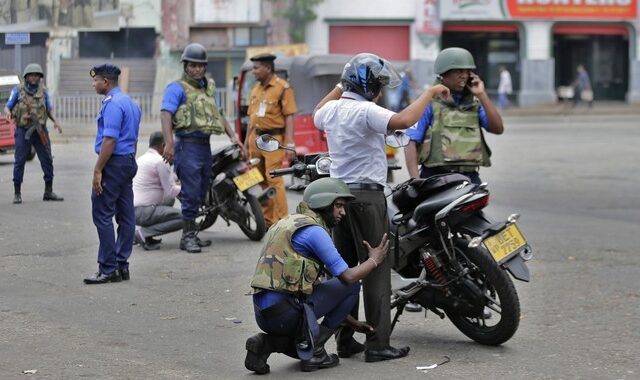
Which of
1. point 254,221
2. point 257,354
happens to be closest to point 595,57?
point 254,221

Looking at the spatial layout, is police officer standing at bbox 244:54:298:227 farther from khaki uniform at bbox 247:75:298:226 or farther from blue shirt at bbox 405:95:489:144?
blue shirt at bbox 405:95:489:144

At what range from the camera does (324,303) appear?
22.2 ft

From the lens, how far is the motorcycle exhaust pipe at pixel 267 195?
38.9 feet

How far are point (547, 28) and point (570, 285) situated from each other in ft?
118

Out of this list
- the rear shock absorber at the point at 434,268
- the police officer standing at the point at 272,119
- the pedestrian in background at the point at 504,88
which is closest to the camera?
the rear shock absorber at the point at 434,268

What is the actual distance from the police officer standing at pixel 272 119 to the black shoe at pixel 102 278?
9.00 feet

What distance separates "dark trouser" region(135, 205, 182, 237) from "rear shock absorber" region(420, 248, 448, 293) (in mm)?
4395

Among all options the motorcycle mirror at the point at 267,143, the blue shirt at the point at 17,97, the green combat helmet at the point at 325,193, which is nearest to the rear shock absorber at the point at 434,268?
the green combat helmet at the point at 325,193

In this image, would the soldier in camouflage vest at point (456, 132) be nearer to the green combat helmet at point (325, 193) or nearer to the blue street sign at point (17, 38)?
the green combat helmet at point (325, 193)

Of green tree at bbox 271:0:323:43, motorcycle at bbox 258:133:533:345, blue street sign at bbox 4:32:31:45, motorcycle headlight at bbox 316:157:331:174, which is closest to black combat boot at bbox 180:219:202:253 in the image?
motorcycle headlight at bbox 316:157:331:174

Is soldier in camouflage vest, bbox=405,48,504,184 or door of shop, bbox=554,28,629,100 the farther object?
door of shop, bbox=554,28,629,100

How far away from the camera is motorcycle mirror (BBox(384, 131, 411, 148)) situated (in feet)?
24.3

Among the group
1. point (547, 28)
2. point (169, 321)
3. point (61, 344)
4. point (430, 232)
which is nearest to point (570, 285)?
point (430, 232)

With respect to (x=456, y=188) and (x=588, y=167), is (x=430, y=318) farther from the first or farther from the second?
(x=588, y=167)
